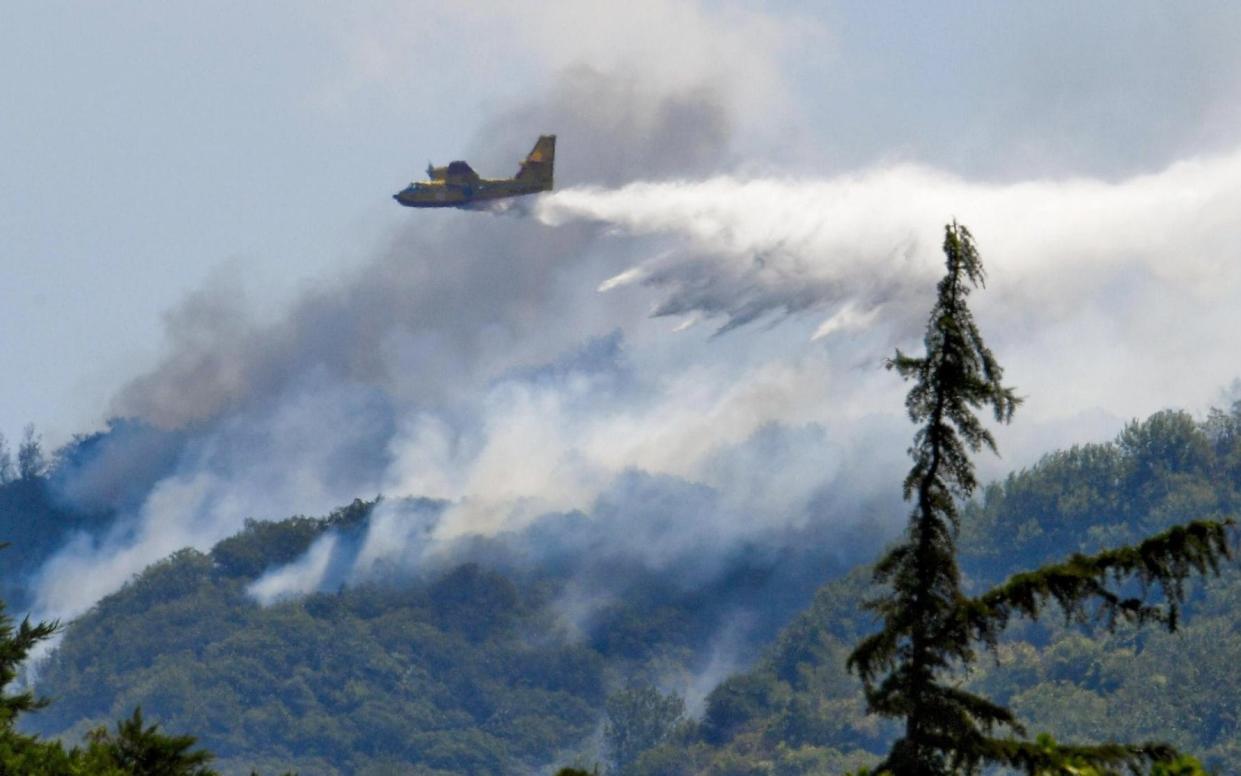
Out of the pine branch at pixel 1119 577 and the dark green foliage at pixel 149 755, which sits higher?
the dark green foliage at pixel 149 755

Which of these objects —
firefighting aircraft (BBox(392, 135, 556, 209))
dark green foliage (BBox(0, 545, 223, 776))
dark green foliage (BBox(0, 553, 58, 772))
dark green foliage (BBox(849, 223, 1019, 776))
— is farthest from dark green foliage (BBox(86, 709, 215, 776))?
firefighting aircraft (BBox(392, 135, 556, 209))

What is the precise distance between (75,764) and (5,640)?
42.4ft

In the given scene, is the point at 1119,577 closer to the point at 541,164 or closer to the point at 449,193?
the point at 449,193

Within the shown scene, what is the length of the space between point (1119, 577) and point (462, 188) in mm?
114775

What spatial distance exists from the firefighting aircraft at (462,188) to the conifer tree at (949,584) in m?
110

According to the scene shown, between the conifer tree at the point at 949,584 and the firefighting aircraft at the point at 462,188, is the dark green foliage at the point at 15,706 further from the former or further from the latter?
the firefighting aircraft at the point at 462,188

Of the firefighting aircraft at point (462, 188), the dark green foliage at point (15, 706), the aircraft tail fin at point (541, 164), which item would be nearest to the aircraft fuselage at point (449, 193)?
the firefighting aircraft at point (462, 188)

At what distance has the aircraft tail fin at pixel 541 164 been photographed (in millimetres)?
147625

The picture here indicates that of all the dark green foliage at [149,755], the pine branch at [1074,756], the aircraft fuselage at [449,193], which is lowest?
the pine branch at [1074,756]

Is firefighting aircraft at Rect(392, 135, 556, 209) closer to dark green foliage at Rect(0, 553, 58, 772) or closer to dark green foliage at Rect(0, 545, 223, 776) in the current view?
dark green foliage at Rect(0, 553, 58, 772)

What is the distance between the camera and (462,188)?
140375 mm

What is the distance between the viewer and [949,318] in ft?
94.9

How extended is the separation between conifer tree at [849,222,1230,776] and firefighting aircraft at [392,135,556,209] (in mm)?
110400

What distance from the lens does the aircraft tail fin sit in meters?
148
